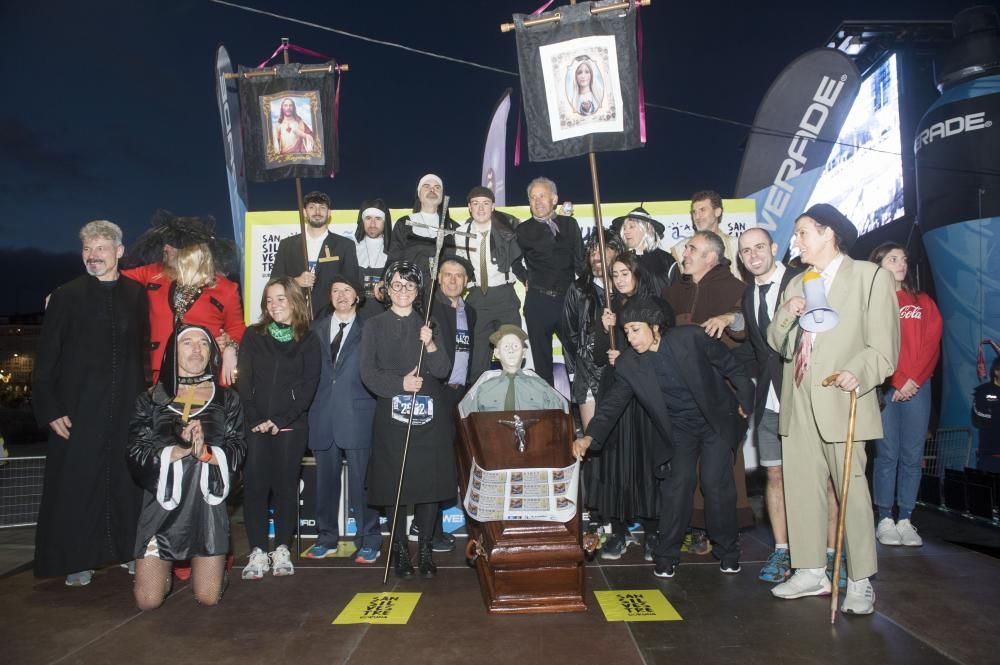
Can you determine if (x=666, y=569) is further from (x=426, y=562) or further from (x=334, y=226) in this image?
(x=334, y=226)

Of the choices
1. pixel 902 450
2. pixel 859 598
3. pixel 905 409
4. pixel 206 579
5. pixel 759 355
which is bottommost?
pixel 859 598

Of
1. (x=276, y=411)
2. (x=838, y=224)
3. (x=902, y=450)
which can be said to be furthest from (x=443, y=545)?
(x=902, y=450)

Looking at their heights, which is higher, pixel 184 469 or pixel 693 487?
pixel 184 469

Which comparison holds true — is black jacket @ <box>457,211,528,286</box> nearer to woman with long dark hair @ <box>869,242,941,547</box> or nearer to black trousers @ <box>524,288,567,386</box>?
black trousers @ <box>524,288,567,386</box>

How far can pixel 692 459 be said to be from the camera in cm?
430

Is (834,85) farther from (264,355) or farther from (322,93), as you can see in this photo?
(264,355)

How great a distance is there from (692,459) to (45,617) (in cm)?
385

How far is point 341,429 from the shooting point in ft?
15.9

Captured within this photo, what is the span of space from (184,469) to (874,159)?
16.6m

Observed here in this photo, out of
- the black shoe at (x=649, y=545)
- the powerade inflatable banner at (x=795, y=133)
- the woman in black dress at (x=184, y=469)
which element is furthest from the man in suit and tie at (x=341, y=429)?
the powerade inflatable banner at (x=795, y=133)

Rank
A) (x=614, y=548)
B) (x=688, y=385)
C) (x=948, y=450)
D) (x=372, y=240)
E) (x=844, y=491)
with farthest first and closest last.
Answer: (x=948, y=450) < (x=372, y=240) < (x=614, y=548) < (x=688, y=385) < (x=844, y=491)

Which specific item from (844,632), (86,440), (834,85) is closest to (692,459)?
(844,632)

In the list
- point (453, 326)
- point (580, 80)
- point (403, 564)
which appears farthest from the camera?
point (580, 80)

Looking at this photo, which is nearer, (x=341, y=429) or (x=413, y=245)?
(x=341, y=429)
